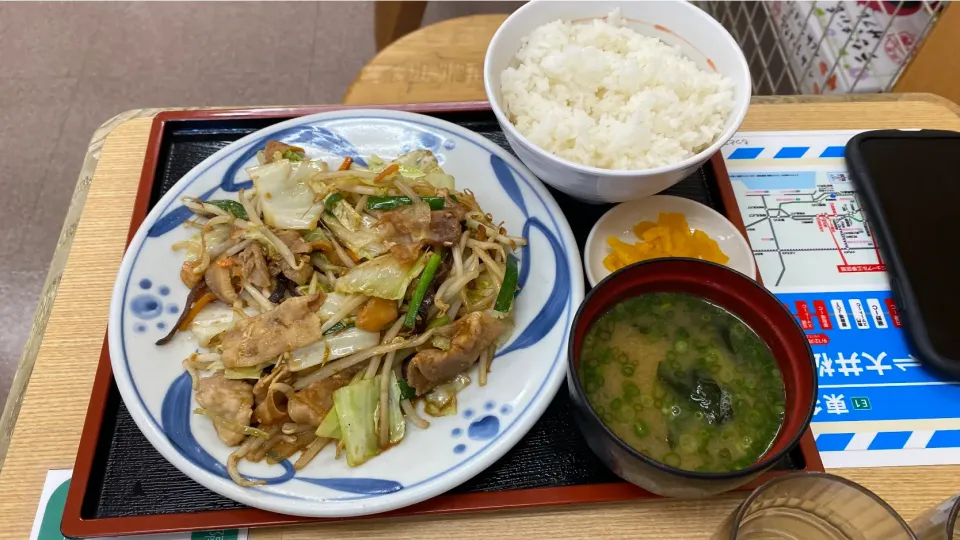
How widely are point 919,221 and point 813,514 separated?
3.42 feet

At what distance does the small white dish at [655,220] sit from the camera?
1.68m

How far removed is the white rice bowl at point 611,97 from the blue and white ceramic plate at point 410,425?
17 cm

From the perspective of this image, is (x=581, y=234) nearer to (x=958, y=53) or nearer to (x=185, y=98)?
(x=958, y=53)

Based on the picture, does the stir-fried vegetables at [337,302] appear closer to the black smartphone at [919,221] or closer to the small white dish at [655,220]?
the small white dish at [655,220]

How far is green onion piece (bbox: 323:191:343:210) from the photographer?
1.65 m

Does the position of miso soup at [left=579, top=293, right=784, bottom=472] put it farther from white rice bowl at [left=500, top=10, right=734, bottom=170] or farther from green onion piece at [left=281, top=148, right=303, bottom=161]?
green onion piece at [left=281, top=148, right=303, bottom=161]

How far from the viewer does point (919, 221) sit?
1800 millimetres

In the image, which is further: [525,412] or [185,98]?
[185,98]

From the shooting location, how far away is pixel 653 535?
1.36 meters

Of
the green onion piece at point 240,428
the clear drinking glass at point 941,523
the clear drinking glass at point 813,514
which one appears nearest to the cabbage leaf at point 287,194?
the green onion piece at point 240,428

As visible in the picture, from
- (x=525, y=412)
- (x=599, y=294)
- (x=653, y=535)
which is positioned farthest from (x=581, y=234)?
(x=653, y=535)

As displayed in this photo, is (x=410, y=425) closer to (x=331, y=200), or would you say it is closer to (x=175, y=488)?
(x=175, y=488)

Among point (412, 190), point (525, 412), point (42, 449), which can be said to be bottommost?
point (42, 449)

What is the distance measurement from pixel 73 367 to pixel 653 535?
1.40 metres
